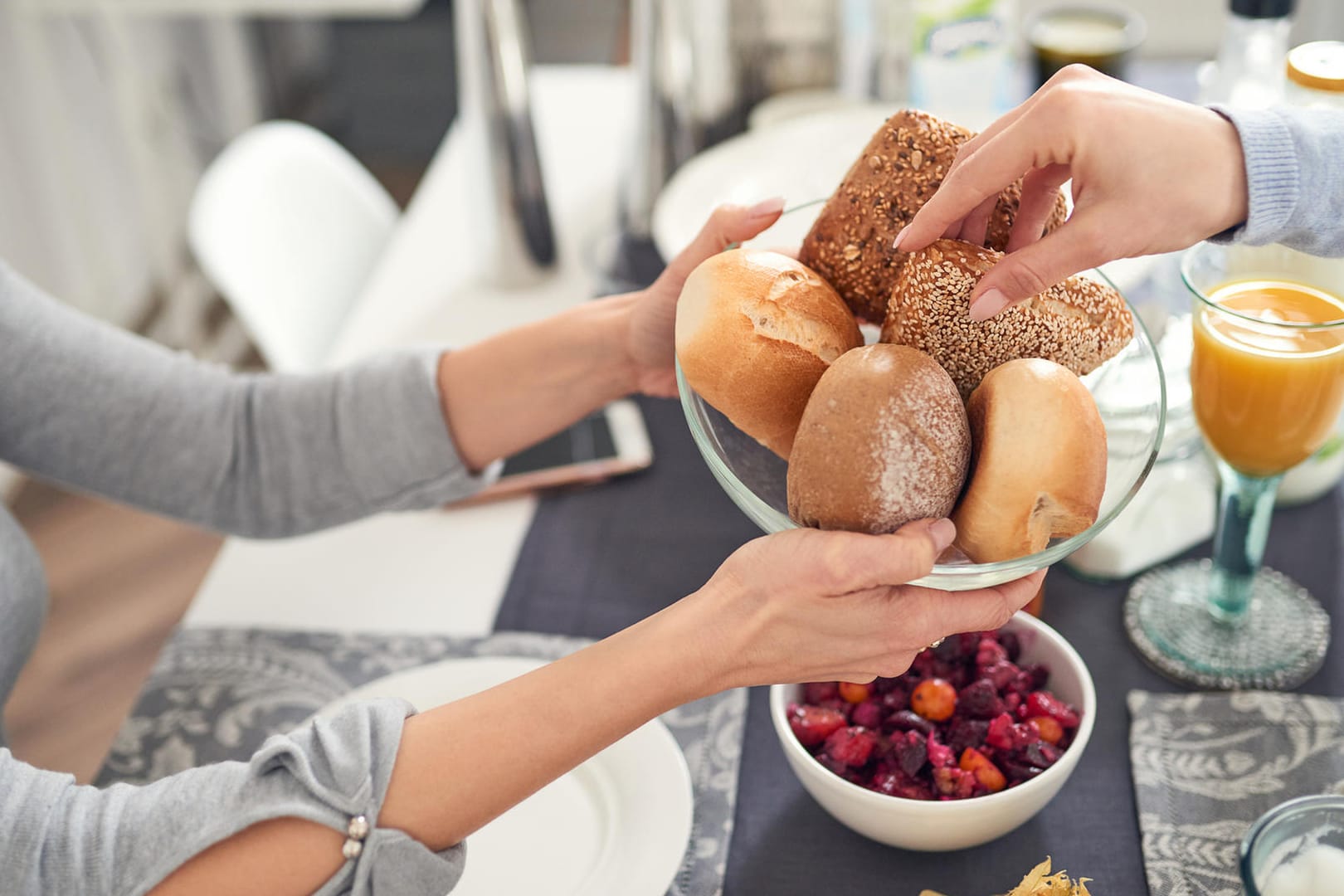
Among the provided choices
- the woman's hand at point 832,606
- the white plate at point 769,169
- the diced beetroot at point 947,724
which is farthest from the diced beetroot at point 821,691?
the white plate at point 769,169

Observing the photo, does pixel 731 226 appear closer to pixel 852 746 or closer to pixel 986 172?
pixel 986 172

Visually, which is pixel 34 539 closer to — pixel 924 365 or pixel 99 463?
pixel 99 463

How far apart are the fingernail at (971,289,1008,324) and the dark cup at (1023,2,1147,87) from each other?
0.80 metres

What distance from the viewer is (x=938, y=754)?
65 cm

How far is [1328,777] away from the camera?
71cm

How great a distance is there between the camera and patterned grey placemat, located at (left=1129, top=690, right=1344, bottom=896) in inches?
26.4

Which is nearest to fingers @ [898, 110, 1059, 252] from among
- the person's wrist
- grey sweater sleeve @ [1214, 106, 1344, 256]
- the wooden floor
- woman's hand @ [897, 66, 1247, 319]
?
woman's hand @ [897, 66, 1247, 319]

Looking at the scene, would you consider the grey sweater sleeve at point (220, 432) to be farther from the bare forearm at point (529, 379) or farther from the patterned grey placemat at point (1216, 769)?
the patterned grey placemat at point (1216, 769)

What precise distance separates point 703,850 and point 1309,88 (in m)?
0.66

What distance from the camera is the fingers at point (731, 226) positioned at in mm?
704

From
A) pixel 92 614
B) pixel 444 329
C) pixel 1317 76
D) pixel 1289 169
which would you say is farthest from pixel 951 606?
pixel 92 614

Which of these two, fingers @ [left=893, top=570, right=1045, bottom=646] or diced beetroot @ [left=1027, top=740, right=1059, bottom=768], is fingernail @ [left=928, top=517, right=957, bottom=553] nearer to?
fingers @ [left=893, top=570, right=1045, bottom=646]

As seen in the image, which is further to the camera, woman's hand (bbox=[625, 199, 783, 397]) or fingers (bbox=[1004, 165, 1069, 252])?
woman's hand (bbox=[625, 199, 783, 397])

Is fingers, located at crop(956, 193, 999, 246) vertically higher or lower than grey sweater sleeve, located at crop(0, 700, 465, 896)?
higher
